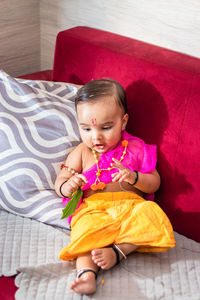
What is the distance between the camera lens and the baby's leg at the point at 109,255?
3.55 feet

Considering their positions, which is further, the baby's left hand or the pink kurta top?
the pink kurta top

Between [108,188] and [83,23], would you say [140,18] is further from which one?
[108,188]

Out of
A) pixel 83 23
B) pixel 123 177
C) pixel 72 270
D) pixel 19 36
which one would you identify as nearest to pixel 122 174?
pixel 123 177

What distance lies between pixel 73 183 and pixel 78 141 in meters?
0.21

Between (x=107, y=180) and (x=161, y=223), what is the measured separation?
0.82ft

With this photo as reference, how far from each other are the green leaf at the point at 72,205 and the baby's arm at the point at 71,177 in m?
0.02

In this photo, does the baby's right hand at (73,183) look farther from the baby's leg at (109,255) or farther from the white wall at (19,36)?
the white wall at (19,36)

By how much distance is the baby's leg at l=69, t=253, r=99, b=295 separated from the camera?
1.02 metres

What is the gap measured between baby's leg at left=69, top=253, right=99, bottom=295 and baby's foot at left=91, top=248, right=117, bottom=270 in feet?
0.09

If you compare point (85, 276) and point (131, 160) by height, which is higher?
point (131, 160)

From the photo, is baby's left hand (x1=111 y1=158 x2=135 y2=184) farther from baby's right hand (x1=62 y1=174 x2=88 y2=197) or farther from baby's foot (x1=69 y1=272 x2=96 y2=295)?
baby's foot (x1=69 y1=272 x2=96 y2=295)

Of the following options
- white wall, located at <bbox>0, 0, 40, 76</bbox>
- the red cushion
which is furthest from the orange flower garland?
white wall, located at <bbox>0, 0, 40, 76</bbox>

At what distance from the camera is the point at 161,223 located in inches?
45.4

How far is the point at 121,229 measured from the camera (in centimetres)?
115
